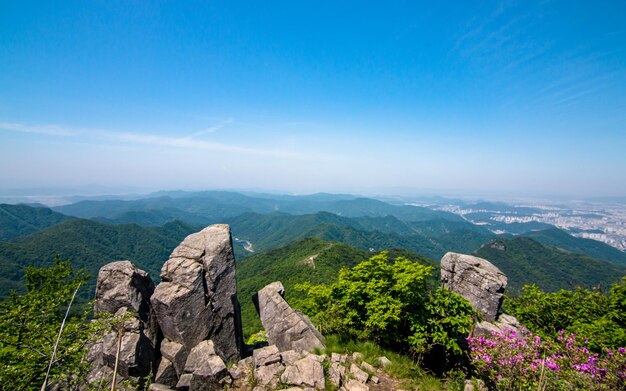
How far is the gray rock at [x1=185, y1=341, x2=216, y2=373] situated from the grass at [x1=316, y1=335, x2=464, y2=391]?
434 cm

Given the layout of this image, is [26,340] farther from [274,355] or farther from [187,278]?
Result: [274,355]

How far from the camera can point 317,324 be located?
46.0 feet

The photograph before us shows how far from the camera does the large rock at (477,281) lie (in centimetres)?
1530

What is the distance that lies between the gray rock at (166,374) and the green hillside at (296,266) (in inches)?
2286

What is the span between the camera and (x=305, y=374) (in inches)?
331

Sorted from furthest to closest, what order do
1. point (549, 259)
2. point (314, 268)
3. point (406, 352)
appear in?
1. point (549, 259)
2. point (314, 268)
3. point (406, 352)

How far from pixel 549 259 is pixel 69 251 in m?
326

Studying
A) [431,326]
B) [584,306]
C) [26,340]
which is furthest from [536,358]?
[26,340]

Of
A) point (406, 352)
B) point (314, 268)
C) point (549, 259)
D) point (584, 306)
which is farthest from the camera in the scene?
point (549, 259)

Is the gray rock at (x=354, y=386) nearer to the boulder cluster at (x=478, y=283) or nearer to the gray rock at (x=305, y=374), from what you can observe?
the gray rock at (x=305, y=374)

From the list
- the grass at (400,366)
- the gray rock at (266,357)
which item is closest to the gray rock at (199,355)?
the gray rock at (266,357)

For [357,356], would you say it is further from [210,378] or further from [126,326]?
[126,326]

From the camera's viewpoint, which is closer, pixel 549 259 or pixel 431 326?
pixel 431 326

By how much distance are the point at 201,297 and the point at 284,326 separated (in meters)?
4.08
